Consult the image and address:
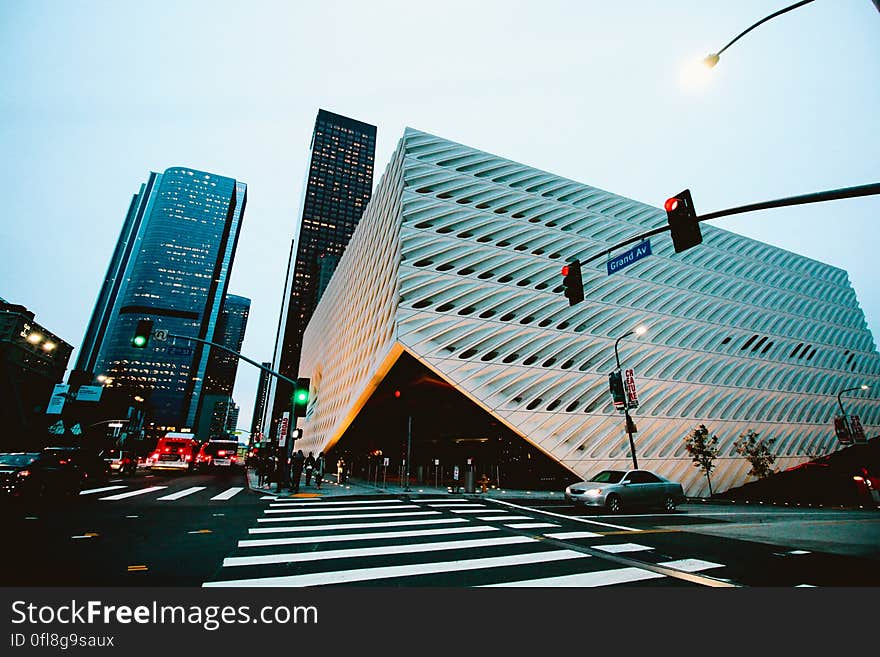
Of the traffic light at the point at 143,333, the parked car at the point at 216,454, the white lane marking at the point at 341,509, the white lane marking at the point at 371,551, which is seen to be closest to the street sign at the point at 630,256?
the white lane marking at the point at 371,551

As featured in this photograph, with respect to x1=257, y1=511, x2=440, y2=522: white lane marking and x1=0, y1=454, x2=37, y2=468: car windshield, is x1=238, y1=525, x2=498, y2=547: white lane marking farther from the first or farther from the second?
x1=0, y1=454, x2=37, y2=468: car windshield

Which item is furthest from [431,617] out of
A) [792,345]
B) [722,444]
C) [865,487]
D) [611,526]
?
[792,345]

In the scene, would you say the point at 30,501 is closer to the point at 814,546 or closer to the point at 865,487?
the point at 814,546

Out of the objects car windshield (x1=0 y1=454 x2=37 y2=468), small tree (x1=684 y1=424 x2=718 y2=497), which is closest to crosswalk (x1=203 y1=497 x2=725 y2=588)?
car windshield (x1=0 y1=454 x2=37 y2=468)

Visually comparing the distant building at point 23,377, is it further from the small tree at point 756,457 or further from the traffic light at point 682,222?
the small tree at point 756,457

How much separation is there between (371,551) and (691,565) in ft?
17.7

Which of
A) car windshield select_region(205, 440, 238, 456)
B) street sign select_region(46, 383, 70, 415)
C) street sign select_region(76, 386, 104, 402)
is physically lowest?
car windshield select_region(205, 440, 238, 456)

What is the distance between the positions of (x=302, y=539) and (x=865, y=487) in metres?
34.2

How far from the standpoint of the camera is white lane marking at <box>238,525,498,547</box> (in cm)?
697

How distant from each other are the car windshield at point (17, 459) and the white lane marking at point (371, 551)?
36.6 feet

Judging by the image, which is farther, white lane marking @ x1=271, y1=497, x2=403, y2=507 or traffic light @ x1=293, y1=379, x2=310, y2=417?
traffic light @ x1=293, y1=379, x2=310, y2=417

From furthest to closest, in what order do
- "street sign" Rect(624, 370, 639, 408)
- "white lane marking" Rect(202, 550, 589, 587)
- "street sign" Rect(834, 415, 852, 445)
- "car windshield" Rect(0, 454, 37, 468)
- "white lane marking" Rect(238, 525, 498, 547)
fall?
"street sign" Rect(834, 415, 852, 445)
"street sign" Rect(624, 370, 639, 408)
"car windshield" Rect(0, 454, 37, 468)
"white lane marking" Rect(238, 525, 498, 547)
"white lane marking" Rect(202, 550, 589, 587)

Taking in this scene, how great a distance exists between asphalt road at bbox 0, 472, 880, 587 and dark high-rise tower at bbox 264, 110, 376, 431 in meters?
144

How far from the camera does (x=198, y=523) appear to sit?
872cm
